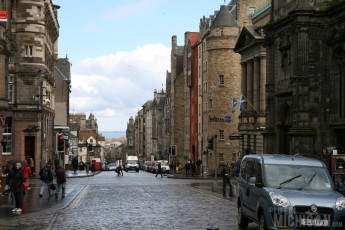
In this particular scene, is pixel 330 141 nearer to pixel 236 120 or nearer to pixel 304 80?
pixel 304 80

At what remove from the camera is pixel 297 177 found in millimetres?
16312

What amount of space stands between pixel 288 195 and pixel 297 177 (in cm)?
Answer: 139

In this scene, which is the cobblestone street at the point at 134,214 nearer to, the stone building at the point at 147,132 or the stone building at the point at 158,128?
the stone building at the point at 158,128

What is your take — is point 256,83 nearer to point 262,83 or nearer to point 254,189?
Answer: point 262,83

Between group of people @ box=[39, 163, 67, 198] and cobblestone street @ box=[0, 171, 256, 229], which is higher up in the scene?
group of people @ box=[39, 163, 67, 198]

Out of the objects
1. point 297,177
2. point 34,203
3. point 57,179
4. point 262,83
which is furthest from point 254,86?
point 297,177

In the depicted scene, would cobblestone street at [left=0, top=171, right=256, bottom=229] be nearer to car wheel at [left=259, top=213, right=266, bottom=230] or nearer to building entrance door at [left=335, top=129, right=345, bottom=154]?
car wheel at [left=259, top=213, right=266, bottom=230]

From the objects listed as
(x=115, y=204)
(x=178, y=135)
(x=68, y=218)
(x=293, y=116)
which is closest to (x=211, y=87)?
(x=178, y=135)

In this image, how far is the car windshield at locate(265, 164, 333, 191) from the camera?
16062 mm

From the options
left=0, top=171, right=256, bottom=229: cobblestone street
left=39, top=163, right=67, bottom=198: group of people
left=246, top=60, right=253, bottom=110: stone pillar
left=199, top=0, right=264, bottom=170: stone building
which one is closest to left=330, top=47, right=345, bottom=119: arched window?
left=0, top=171, right=256, bottom=229: cobblestone street

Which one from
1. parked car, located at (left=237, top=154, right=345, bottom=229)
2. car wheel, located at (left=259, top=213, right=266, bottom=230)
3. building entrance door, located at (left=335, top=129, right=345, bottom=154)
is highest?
building entrance door, located at (left=335, top=129, right=345, bottom=154)

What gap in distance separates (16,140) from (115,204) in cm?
3136

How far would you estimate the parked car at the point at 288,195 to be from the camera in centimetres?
1463

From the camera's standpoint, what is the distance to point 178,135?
375ft
